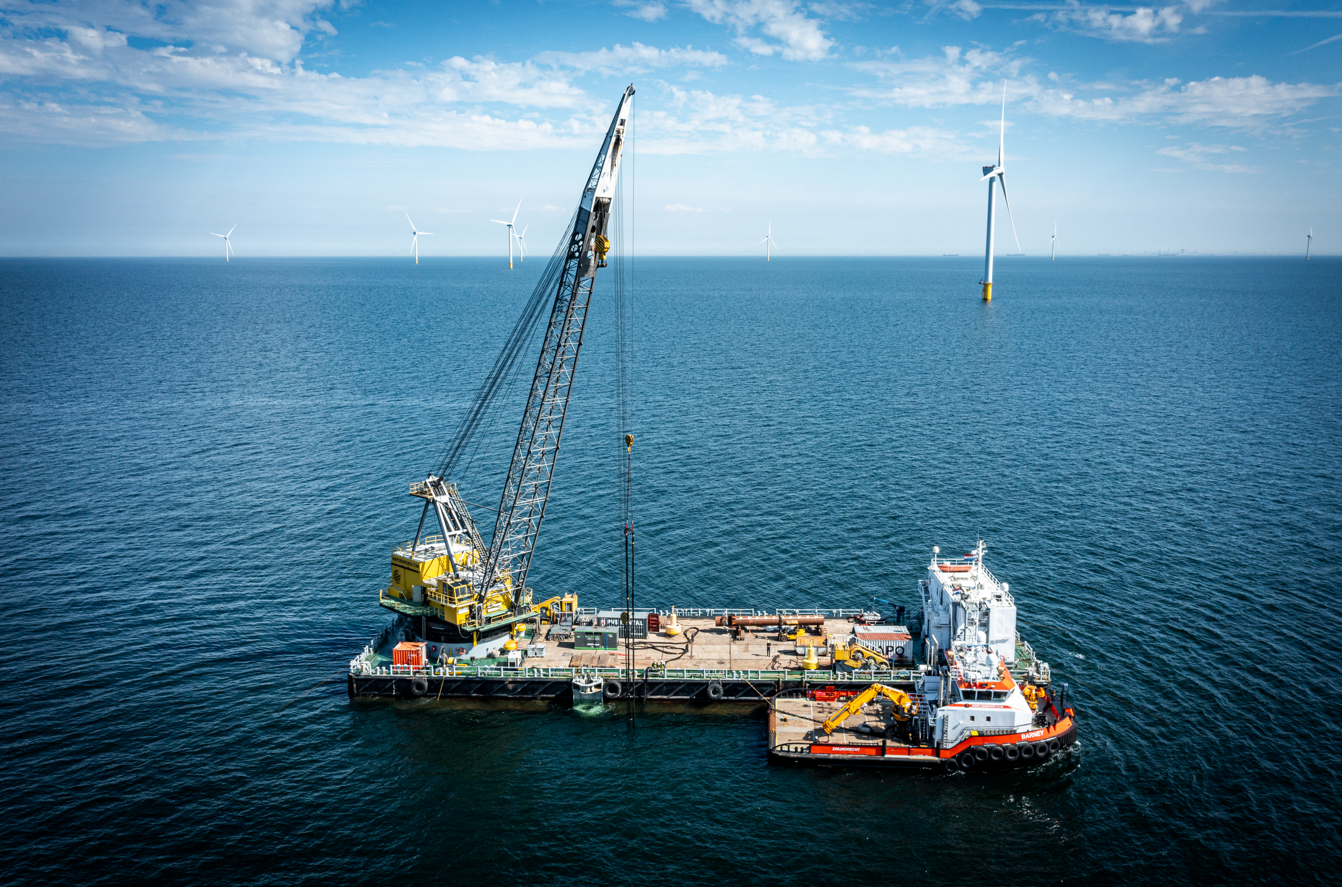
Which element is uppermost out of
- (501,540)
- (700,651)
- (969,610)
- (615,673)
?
(501,540)

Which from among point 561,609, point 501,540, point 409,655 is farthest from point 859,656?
point 409,655

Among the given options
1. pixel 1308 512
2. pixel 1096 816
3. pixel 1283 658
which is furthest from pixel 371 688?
pixel 1308 512

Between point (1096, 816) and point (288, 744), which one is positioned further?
point (288, 744)

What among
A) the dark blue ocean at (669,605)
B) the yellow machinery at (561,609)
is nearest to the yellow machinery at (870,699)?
the dark blue ocean at (669,605)

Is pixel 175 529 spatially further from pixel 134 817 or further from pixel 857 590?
pixel 857 590

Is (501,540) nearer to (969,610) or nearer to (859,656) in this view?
(859,656)

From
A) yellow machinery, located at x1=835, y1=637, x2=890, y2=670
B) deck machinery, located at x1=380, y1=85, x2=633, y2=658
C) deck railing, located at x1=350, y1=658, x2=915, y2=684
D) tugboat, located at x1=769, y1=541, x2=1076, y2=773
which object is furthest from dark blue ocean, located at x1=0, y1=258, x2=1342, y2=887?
yellow machinery, located at x1=835, y1=637, x2=890, y2=670
